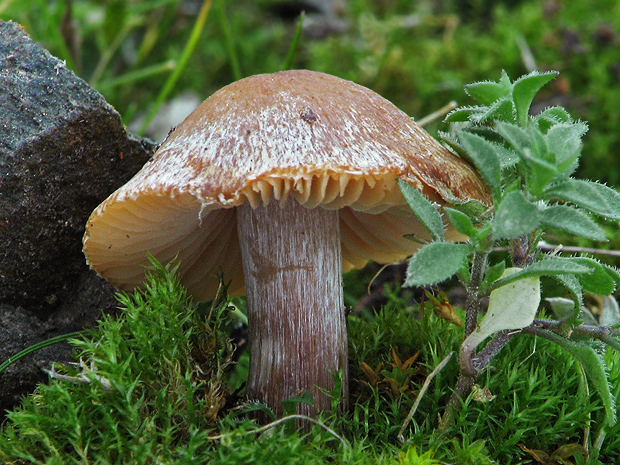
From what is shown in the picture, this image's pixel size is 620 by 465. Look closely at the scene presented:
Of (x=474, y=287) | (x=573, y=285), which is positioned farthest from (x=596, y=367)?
(x=474, y=287)

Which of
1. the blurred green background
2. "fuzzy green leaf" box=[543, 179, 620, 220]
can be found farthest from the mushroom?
A: the blurred green background

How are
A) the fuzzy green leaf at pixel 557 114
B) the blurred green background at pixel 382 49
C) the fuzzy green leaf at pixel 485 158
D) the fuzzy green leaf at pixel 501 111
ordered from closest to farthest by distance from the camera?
the fuzzy green leaf at pixel 485 158 → the fuzzy green leaf at pixel 501 111 → the fuzzy green leaf at pixel 557 114 → the blurred green background at pixel 382 49

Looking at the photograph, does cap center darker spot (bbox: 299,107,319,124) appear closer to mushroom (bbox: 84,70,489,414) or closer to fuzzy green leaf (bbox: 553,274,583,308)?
mushroom (bbox: 84,70,489,414)

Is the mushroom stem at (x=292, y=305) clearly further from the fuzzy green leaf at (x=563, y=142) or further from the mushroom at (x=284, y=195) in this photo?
the fuzzy green leaf at (x=563, y=142)

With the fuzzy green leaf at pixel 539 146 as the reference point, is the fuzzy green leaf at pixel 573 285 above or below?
below

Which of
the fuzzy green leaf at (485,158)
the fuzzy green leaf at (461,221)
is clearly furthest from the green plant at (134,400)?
the fuzzy green leaf at (485,158)

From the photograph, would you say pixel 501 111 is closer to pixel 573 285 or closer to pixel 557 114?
pixel 557 114

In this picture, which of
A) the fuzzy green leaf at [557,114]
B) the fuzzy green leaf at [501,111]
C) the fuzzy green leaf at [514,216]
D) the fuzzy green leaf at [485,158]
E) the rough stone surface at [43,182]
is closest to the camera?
the fuzzy green leaf at [514,216]
